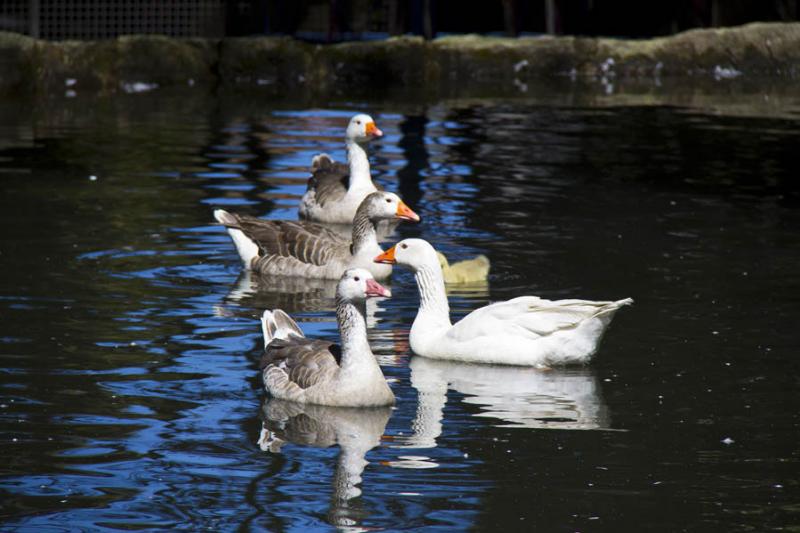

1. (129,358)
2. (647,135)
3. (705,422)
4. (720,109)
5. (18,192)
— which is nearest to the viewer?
(705,422)

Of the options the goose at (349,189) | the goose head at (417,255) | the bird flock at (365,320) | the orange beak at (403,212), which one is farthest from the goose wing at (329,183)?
the goose head at (417,255)

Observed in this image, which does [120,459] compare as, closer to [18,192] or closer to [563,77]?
[18,192]

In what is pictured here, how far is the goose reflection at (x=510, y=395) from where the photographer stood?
873 cm

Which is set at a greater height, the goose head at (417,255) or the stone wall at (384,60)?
the stone wall at (384,60)

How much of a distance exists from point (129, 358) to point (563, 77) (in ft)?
73.8

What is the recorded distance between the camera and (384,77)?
30.0 m

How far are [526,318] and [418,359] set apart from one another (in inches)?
33.3

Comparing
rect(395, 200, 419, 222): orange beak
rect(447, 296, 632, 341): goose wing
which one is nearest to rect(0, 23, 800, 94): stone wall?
rect(395, 200, 419, 222): orange beak

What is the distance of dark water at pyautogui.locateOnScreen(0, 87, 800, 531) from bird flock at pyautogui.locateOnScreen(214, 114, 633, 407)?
157 mm

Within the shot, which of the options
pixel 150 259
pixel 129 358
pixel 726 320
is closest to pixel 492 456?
pixel 129 358

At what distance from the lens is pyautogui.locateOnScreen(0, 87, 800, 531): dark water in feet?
24.4

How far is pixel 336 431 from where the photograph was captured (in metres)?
8.59

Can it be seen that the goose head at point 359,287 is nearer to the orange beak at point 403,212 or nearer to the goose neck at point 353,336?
the goose neck at point 353,336

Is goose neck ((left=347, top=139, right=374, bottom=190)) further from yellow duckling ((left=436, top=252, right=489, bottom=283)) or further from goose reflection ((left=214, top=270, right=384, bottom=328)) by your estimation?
yellow duckling ((left=436, top=252, right=489, bottom=283))
